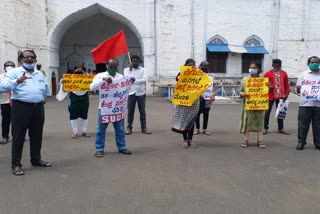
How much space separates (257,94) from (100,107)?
3.13m

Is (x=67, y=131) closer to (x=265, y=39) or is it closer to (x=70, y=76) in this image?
(x=70, y=76)

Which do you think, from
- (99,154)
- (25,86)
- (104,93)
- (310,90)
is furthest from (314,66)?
(25,86)

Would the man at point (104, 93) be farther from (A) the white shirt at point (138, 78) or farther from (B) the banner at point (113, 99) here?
(A) the white shirt at point (138, 78)

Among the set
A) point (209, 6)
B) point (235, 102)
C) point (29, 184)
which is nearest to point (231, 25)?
point (209, 6)

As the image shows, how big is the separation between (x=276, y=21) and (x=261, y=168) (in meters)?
17.9

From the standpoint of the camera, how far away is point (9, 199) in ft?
13.2

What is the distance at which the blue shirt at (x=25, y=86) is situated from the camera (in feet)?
15.5

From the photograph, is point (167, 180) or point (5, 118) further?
point (5, 118)

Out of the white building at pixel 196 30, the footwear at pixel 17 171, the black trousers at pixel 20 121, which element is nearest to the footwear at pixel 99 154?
the black trousers at pixel 20 121

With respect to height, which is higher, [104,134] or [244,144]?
[104,134]

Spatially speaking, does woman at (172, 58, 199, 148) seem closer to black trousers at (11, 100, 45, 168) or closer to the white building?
black trousers at (11, 100, 45, 168)

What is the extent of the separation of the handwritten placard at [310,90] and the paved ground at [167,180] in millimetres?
1041

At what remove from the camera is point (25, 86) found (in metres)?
4.91

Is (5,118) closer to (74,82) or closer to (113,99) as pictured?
(74,82)
